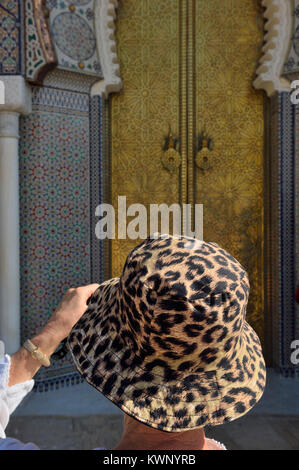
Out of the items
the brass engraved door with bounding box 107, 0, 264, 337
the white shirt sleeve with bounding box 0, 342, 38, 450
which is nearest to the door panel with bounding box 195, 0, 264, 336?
the brass engraved door with bounding box 107, 0, 264, 337

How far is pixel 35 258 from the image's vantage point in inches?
127

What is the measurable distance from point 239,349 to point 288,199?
2937mm

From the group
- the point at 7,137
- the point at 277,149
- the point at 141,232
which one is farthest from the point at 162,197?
the point at 7,137

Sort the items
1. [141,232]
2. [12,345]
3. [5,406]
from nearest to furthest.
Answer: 1. [5,406]
2. [12,345]
3. [141,232]

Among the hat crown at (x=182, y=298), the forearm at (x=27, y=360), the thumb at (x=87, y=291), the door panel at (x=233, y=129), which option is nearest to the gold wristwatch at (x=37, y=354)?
the forearm at (x=27, y=360)

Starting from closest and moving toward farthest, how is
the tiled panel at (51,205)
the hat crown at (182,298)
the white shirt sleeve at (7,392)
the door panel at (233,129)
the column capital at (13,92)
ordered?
the hat crown at (182,298)
the white shirt sleeve at (7,392)
the column capital at (13,92)
the tiled panel at (51,205)
the door panel at (233,129)

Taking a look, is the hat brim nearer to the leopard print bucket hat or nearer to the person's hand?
the leopard print bucket hat

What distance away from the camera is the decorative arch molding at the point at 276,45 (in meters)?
3.28

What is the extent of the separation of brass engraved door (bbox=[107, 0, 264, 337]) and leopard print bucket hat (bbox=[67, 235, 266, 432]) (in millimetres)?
2992

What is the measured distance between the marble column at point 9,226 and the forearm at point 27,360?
2222 mm

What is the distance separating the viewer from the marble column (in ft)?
10.0

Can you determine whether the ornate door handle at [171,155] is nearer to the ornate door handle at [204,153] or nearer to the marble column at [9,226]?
the ornate door handle at [204,153]

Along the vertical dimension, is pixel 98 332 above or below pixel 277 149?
below

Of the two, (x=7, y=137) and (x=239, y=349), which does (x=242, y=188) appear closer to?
(x=7, y=137)
